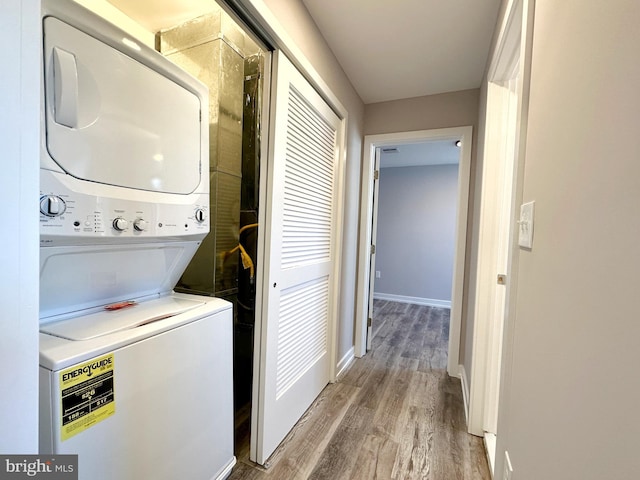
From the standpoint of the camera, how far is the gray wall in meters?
4.58

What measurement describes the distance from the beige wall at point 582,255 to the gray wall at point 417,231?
13.1 ft

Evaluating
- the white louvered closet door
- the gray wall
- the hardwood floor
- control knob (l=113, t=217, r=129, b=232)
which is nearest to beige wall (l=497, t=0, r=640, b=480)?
the hardwood floor

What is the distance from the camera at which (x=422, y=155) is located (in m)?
4.07

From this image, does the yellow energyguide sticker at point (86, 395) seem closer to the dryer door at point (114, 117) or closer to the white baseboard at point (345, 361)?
the dryer door at point (114, 117)

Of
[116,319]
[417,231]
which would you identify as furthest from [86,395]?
[417,231]

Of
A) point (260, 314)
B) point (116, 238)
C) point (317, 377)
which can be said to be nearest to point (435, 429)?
point (317, 377)

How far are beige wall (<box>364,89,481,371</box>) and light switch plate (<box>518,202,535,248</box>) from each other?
135 cm

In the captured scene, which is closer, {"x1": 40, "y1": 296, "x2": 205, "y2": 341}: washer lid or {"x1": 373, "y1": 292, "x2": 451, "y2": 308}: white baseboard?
{"x1": 40, "y1": 296, "x2": 205, "y2": 341}: washer lid

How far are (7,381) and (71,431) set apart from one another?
1.28 feet

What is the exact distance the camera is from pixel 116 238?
87 centimetres

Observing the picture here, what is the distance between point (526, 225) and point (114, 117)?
1.29 meters

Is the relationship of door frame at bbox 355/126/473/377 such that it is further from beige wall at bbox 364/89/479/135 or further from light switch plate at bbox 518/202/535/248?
light switch plate at bbox 518/202/535/248

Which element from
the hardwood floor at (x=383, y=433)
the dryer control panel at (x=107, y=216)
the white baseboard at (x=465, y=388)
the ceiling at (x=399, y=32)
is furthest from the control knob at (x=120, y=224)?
the white baseboard at (x=465, y=388)

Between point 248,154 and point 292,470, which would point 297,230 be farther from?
point 292,470
